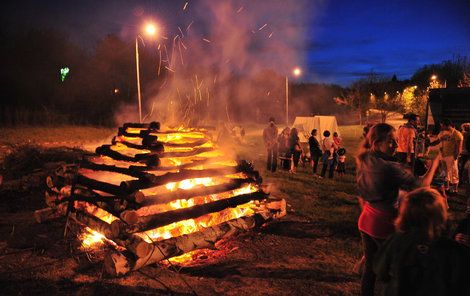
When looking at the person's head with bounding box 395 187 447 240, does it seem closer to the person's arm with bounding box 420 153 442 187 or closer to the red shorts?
the person's arm with bounding box 420 153 442 187

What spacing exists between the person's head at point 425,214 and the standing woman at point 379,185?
3.51 ft

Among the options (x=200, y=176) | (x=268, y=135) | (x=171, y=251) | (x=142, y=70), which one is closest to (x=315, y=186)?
(x=268, y=135)

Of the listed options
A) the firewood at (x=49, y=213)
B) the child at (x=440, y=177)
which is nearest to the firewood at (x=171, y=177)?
the firewood at (x=49, y=213)

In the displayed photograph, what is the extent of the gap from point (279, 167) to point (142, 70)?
28.2 m

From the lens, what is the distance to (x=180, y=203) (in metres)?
6.53

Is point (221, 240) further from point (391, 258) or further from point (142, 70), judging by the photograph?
point (142, 70)

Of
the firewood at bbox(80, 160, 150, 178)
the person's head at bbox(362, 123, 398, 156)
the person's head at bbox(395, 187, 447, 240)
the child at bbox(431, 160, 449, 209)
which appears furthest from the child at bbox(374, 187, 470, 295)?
the child at bbox(431, 160, 449, 209)

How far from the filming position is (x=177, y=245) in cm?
549

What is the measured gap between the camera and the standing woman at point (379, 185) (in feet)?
11.5

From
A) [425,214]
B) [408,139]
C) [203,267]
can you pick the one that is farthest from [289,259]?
[408,139]

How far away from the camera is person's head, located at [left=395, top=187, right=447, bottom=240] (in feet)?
7.73

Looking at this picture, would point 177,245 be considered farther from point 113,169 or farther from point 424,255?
point 424,255

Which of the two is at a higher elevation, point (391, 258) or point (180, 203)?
point (391, 258)

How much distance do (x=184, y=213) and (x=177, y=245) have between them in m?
0.67
